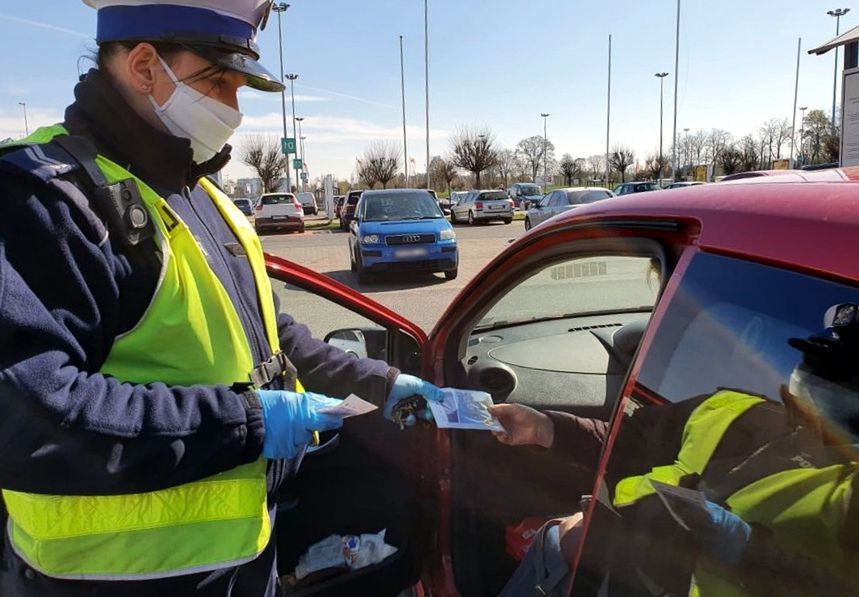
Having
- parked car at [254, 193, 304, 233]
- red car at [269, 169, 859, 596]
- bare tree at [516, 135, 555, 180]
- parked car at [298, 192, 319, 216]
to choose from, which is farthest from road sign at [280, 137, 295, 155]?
bare tree at [516, 135, 555, 180]

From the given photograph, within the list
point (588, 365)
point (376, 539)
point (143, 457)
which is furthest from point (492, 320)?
point (143, 457)

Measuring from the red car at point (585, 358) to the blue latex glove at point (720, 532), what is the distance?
0.04 metres

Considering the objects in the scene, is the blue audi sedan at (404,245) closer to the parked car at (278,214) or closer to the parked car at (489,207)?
the parked car at (278,214)

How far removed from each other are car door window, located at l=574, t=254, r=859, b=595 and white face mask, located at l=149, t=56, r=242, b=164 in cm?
110

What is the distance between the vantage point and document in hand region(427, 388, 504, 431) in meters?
1.60

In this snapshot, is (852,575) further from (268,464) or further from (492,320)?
(492,320)

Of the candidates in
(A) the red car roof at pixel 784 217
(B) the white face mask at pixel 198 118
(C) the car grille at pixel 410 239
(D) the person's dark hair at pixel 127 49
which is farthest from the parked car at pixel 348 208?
(A) the red car roof at pixel 784 217

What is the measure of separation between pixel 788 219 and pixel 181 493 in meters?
1.17

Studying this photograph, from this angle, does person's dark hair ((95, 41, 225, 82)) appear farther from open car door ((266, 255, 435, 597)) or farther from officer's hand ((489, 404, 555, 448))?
officer's hand ((489, 404, 555, 448))

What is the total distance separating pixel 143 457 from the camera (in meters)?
1.13

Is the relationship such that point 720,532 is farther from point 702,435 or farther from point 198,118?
point 198,118

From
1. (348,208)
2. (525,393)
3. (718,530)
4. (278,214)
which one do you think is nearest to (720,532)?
(718,530)

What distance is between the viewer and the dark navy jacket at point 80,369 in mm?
1039

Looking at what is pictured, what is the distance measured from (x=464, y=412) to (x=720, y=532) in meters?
0.79
